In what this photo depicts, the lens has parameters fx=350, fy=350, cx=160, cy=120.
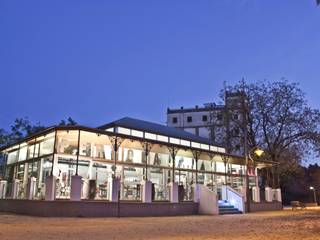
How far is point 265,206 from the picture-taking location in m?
25.2

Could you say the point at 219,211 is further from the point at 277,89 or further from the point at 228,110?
the point at 277,89

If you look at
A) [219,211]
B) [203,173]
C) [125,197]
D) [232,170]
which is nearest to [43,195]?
[125,197]

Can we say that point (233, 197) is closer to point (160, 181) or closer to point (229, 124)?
point (160, 181)

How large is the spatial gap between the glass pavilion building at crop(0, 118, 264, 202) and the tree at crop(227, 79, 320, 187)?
5.71 m

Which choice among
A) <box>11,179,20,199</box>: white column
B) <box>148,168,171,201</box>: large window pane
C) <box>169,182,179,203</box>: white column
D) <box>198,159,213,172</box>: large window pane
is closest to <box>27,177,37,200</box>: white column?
<box>11,179,20,199</box>: white column

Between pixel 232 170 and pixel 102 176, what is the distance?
11.1 metres

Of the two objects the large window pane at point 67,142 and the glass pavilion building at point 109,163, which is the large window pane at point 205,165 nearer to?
the glass pavilion building at point 109,163

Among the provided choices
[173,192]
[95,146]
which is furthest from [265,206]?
[95,146]

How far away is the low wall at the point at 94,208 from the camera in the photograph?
1505 centimetres

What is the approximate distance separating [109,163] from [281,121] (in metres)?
16.7

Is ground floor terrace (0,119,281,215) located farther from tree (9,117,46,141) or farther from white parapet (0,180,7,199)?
tree (9,117,46,141)

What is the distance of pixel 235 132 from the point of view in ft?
103

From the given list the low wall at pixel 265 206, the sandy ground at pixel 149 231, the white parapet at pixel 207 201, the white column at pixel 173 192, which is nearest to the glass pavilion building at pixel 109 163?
the white column at pixel 173 192

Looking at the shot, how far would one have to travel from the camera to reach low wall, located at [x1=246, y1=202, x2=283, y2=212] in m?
23.8
